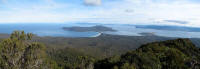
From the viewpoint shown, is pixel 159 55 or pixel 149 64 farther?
pixel 159 55

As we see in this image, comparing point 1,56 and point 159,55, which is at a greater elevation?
point 1,56

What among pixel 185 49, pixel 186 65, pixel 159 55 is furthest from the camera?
pixel 185 49

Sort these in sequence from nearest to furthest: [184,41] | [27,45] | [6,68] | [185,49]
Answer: [6,68] < [27,45] < [185,49] < [184,41]

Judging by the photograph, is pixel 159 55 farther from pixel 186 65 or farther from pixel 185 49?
pixel 185 49

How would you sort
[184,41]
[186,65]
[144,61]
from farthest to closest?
[184,41] < [144,61] < [186,65]

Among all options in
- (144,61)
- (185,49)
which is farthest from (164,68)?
(185,49)

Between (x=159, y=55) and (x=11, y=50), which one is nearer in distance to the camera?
(x=11, y=50)

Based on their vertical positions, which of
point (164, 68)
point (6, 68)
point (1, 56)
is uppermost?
point (1, 56)

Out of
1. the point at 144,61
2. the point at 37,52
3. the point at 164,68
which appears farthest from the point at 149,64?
the point at 37,52

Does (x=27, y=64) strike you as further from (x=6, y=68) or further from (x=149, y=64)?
Answer: (x=149, y=64)
